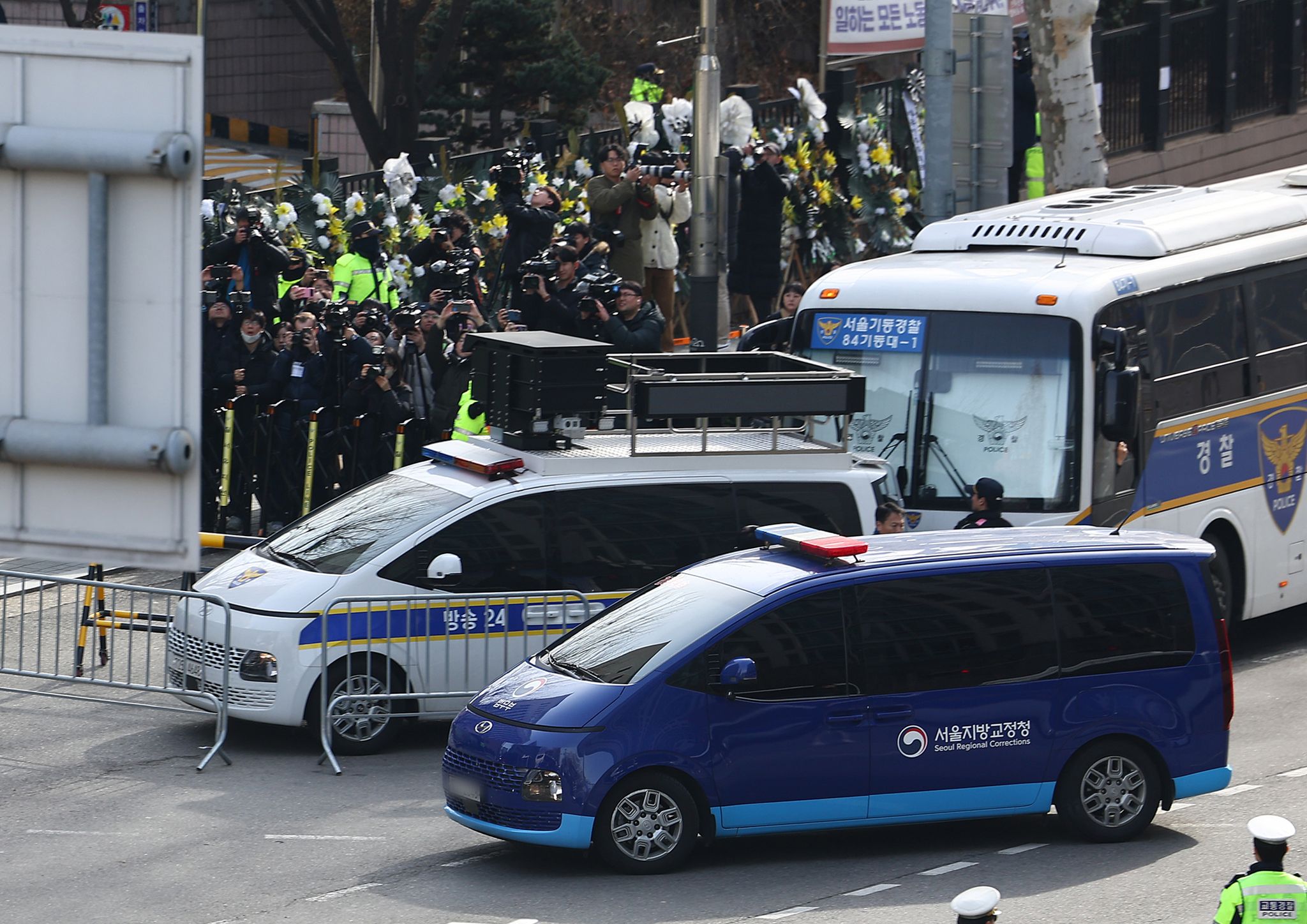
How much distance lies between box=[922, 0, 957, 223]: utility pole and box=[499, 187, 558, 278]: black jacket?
3.42 m

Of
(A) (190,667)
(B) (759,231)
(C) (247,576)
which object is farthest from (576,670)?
(B) (759,231)

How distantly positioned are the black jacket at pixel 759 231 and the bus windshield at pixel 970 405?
6.52 meters

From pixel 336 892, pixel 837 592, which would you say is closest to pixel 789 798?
pixel 837 592

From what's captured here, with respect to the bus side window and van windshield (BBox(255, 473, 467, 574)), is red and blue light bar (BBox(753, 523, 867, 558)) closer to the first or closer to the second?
van windshield (BBox(255, 473, 467, 574))

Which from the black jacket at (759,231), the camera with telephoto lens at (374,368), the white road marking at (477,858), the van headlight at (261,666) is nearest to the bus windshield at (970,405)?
the camera with telephoto lens at (374,368)

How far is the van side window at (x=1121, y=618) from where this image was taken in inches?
384

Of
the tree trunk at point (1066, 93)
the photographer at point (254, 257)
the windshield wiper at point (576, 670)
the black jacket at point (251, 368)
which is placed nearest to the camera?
the windshield wiper at point (576, 670)

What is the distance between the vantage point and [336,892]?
901 centimetres

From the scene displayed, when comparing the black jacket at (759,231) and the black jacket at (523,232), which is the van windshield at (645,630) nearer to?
the black jacket at (523,232)

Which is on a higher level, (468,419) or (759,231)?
(759,231)

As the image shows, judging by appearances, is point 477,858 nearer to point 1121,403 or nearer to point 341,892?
point 341,892

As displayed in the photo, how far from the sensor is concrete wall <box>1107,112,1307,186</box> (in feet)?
94.5

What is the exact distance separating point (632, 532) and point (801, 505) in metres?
1.08

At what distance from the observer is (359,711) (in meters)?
11.4
